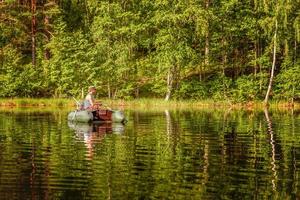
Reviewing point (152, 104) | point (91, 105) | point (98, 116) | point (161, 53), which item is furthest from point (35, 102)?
point (98, 116)

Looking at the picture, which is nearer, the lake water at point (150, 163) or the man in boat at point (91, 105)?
→ the lake water at point (150, 163)

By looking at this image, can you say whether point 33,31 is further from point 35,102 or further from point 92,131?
point 92,131

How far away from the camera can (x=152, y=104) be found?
59.8 meters

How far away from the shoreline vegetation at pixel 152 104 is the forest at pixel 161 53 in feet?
3.24

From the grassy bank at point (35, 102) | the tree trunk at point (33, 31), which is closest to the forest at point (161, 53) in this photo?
the tree trunk at point (33, 31)

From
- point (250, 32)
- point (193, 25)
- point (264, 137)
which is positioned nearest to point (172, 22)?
point (193, 25)

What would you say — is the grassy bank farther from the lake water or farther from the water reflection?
the lake water

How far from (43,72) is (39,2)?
37.5 ft

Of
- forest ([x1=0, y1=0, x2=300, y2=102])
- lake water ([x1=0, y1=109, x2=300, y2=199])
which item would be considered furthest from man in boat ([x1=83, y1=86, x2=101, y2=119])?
forest ([x1=0, y1=0, x2=300, y2=102])

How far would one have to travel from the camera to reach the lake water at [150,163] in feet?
50.1

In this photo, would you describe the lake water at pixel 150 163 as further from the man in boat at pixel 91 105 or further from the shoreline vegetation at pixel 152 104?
the shoreline vegetation at pixel 152 104

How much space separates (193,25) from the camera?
6444 centimetres

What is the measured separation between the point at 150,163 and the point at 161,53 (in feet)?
141

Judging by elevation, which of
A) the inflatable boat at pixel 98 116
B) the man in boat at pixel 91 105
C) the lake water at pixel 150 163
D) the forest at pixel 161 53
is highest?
the forest at pixel 161 53
